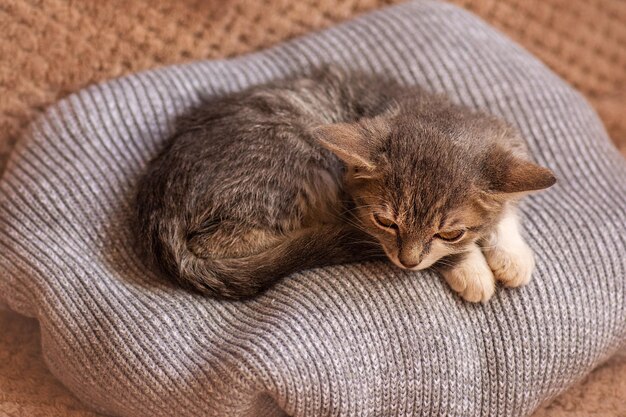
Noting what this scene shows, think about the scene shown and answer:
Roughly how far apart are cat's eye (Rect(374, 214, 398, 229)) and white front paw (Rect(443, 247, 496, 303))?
0.15 meters

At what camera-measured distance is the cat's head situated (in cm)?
126

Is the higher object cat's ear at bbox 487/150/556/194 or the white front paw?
cat's ear at bbox 487/150/556/194

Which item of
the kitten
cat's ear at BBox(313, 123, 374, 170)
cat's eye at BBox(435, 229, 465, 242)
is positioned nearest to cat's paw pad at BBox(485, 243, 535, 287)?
the kitten

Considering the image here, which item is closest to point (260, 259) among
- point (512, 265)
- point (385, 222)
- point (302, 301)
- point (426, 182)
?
point (302, 301)

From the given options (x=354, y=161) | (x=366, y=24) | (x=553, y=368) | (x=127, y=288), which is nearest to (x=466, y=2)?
(x=366, y=24)

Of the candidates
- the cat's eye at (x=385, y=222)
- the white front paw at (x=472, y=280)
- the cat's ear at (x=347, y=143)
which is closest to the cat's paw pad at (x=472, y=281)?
the white front paw at (x=472, y=280)

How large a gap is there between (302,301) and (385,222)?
0.23m

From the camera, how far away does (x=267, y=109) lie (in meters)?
1.53

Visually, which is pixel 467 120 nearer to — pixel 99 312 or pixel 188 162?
pixel 188 162

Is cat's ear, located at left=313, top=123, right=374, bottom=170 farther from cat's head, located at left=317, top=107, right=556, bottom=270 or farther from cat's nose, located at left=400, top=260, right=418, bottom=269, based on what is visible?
cat's nose, located at left=400, top=260, right=418, bottom=269

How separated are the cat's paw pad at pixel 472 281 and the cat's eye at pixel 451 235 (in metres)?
0.06

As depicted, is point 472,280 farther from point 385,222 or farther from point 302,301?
point 302,301

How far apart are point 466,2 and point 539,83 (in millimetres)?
392

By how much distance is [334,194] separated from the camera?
4.77 feet
